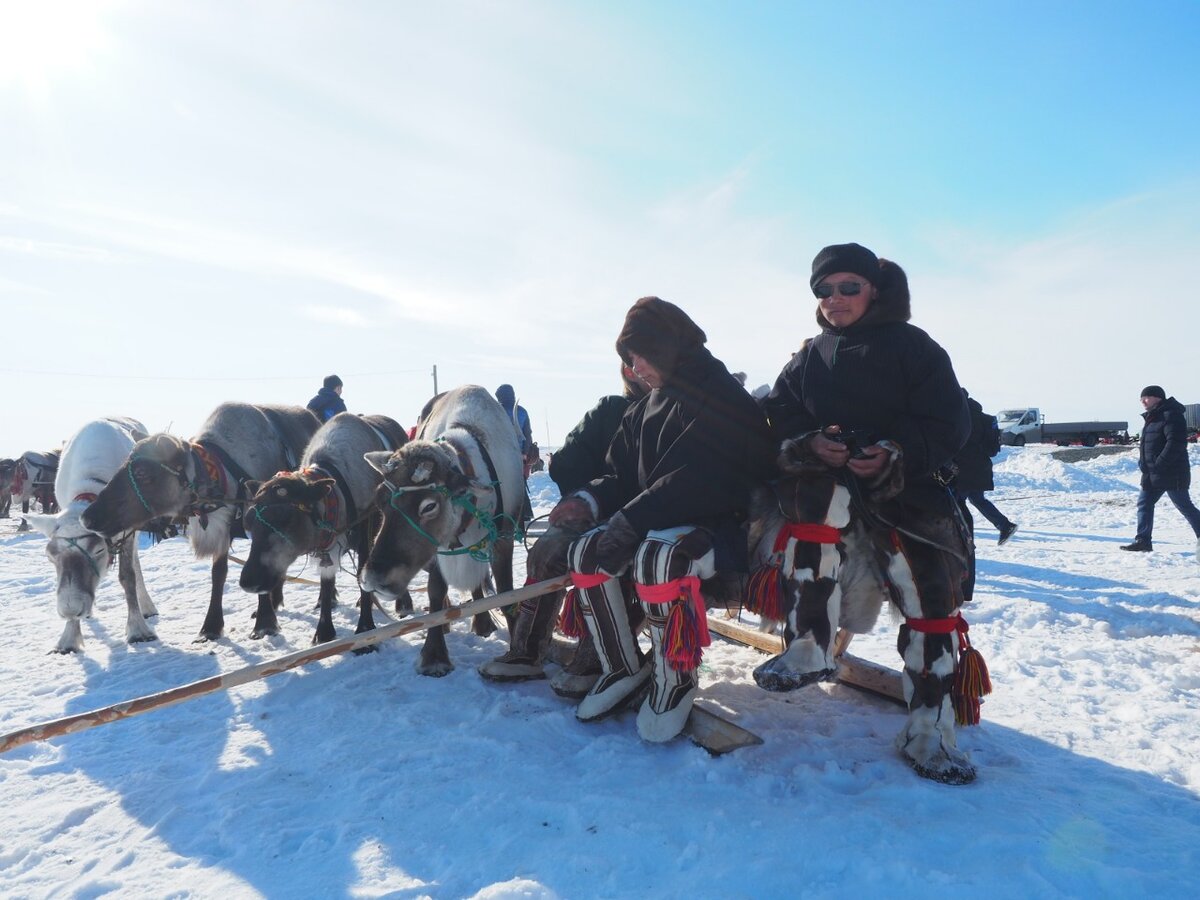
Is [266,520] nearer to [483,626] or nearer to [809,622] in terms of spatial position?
[483,626]

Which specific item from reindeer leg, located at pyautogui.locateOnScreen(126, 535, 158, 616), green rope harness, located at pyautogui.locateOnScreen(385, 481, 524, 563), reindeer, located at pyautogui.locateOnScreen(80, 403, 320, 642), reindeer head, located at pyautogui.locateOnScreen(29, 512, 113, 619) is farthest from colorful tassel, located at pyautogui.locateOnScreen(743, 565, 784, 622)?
reindeer leg, located at pyautogui.locateOnScreen(126, 535, 158, 616)

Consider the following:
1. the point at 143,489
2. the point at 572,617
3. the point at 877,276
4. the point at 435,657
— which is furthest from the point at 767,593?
the point at 143,489

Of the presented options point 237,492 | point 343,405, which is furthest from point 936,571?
point 343,405

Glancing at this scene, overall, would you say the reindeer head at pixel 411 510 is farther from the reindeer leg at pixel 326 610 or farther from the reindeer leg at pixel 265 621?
the reindeer leg at pixel 265 621

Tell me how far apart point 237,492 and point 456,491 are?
8.91ft

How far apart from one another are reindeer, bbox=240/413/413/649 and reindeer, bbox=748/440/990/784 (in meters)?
2.63

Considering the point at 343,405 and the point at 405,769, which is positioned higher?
the point at 343,405

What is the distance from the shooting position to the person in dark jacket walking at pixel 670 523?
3006mm

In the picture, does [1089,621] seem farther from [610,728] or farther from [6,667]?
[6,667]

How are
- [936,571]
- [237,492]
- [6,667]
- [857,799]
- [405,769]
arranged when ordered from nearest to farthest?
[857,799]
[936,571]
[405,769]
[6,667]
[237,492]

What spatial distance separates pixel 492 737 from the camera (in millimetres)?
3262

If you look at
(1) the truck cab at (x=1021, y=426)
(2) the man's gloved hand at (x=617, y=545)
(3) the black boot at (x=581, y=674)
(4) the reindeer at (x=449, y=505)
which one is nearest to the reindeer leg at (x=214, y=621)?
(4) the reindeer at (x=449, y=505)

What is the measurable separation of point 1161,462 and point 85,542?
10793mm

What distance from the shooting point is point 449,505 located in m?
4.12
